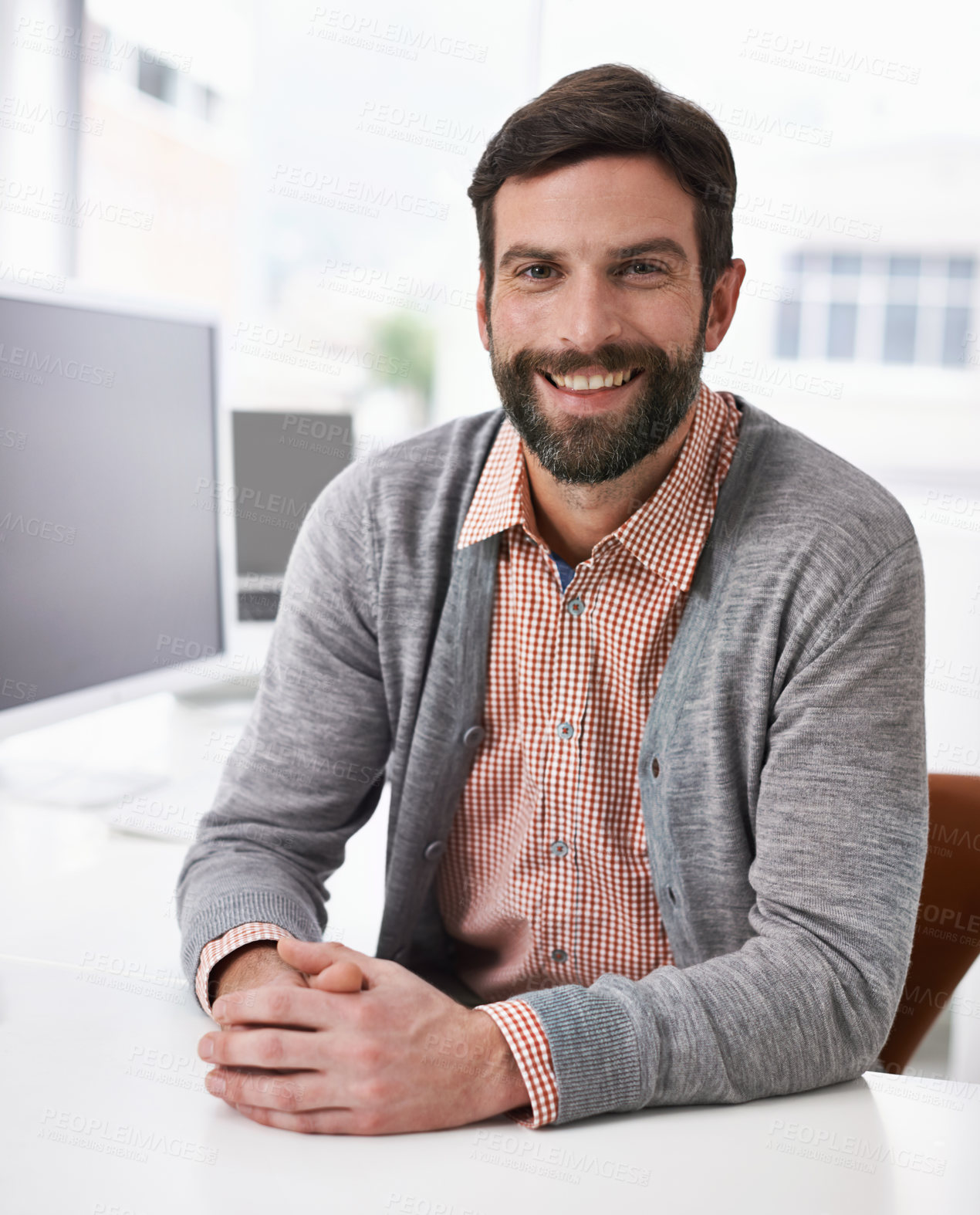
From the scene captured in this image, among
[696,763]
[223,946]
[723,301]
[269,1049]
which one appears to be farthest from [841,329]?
[269,1049]

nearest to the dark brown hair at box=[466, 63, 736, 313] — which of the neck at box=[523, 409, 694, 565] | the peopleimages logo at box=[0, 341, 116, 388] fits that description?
the neck at box=[523, 409, 694, 565]

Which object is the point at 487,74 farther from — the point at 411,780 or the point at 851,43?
the point at 411,780

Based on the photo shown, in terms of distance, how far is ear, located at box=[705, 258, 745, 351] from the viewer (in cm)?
130

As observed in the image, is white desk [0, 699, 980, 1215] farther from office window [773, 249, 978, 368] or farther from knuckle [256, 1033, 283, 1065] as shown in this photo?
office window [773, 249, 978, 368]

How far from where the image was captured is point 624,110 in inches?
44.9

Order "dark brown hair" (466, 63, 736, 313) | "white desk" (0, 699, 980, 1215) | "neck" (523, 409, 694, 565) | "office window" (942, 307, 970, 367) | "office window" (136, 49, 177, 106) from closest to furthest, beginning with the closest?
"white desk" (0, 699, 980, 1215), "dark brown hair" (466, 63, 736, 313), "neck" (523, 409, 694, 565), "office window" (136, 49, 177, 106), "office window" (942, 307, 970, 367)

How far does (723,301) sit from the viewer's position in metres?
1.32

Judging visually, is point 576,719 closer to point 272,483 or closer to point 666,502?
point 666,502

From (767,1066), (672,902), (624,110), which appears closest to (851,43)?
(624,110)

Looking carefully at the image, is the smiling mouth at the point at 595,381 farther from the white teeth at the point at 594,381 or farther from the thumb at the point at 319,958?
the thumb at the point at 319,958

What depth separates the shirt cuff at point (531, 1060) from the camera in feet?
2.71

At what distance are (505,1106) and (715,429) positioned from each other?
0.76 meters

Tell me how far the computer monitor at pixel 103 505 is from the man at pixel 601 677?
36cm

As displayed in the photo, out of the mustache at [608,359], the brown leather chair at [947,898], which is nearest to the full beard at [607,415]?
the mustache at [608,359]
